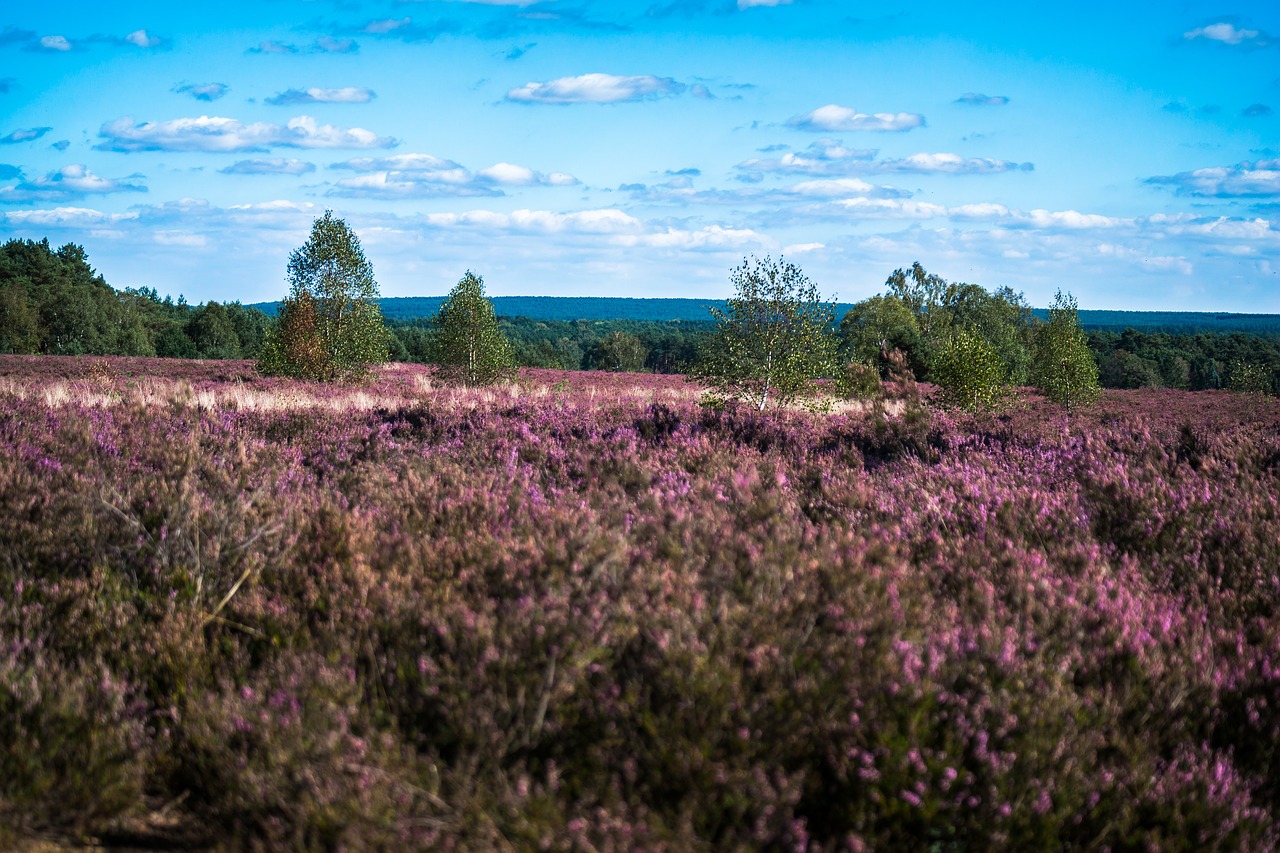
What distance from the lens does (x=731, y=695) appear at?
2863mm

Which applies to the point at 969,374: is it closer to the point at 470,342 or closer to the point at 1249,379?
the point at 470,342

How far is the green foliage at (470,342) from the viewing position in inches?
1088

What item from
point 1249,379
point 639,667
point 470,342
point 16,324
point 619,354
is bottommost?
point 639,667

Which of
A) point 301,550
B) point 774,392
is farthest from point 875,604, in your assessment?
point 774,392

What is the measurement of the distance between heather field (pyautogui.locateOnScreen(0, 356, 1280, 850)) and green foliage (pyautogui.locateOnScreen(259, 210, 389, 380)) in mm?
22472

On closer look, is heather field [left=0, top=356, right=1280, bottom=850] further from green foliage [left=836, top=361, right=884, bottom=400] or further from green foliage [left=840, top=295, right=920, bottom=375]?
green foliage [left=840, top=295, right=920, bottom=375]

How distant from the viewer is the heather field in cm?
263

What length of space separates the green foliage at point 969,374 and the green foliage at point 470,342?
15.3 meters

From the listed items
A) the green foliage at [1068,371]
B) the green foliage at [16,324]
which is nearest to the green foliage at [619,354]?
the green foliage at [16,324]

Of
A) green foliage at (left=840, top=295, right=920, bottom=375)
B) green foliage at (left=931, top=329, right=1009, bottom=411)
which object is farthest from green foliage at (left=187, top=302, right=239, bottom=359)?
green foliage at (left=931, top=329, right=1009, bottom=411)

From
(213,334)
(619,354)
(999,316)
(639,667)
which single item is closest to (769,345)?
(639,667)

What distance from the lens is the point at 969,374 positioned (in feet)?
56.0

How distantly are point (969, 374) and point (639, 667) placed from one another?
1575 cm

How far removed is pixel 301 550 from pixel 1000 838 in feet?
12.0
